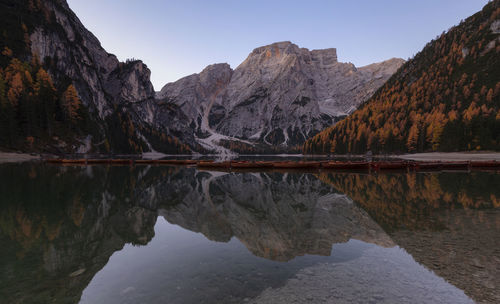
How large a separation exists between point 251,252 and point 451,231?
938 cm

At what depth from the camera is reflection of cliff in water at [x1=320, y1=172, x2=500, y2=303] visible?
7297mm

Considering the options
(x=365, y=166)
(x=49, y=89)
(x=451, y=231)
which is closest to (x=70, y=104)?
(x=49, y=89)

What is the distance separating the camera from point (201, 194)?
2394 cm

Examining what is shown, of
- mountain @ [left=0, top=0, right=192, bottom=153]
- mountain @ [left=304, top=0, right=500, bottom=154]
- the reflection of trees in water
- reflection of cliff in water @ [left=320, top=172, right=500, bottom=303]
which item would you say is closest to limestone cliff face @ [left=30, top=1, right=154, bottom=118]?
mountain @ [left=0, top=0, right=192, bottom=153]

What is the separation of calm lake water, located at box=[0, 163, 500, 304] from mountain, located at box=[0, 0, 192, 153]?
91951mm

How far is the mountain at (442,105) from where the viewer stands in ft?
333

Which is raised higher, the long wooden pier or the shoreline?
the shoreline

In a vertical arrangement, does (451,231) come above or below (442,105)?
below

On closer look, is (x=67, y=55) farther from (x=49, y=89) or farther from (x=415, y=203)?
(x=415, y=203)

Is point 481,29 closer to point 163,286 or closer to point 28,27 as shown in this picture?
point 163,286

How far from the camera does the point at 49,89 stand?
99438 mm

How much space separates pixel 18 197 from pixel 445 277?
2710 centimetres

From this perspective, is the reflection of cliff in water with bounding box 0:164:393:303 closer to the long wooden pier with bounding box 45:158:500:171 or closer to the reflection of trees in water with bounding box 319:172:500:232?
the reflection of trees in water with bounding box 319:172:500:232

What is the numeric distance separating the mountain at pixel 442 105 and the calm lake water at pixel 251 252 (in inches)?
4249
